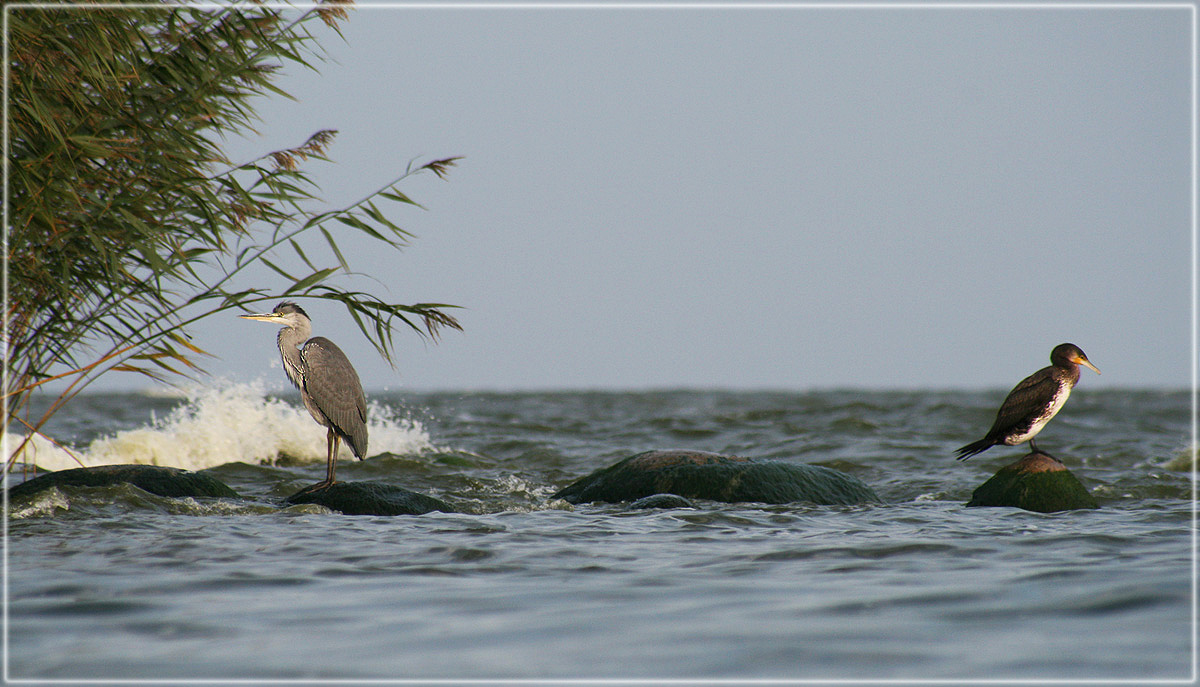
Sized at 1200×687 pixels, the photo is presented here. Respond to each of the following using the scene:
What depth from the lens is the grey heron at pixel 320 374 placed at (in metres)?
7.81

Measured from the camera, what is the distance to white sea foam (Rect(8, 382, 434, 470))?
11.9 meters

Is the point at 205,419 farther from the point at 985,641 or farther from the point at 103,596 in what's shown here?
the point at 985,641

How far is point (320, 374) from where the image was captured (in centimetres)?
782

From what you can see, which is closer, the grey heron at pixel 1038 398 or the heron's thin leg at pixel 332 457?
the grey heron at pixel 1038 398

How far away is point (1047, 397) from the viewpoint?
714 centimetres

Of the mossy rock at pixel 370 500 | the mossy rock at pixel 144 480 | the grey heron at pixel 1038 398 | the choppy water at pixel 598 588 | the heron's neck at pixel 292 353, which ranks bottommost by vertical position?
the choppy water at pixel 598 588

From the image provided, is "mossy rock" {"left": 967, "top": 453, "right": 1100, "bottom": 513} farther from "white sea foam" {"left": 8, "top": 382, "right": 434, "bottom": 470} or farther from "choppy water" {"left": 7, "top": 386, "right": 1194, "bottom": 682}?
"white sea foam" {"left": 8, "top": 382, "right": 434, "bottom": 470}

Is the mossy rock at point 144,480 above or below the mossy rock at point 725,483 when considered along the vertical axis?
above

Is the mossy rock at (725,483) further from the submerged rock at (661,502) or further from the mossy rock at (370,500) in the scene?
the mossy rock at (370,500)

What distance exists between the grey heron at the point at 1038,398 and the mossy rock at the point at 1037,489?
292mm

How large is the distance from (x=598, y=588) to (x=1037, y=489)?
4.37 m

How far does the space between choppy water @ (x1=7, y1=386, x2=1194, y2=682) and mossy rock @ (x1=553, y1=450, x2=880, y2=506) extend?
12.3 inches

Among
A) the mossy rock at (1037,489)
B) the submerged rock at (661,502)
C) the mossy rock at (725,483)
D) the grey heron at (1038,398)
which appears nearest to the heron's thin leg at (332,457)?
the mossy rock at (725,483)

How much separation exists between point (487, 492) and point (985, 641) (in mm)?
6044
